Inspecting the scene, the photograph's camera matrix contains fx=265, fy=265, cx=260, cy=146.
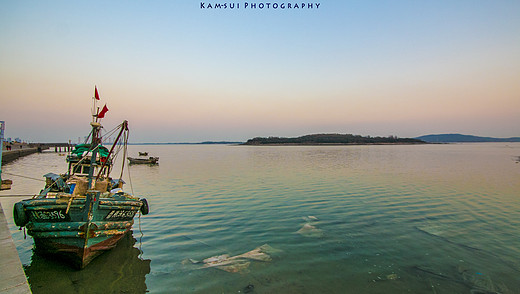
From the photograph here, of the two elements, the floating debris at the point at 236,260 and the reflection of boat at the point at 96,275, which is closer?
the reflection of boat at the point at 96,275

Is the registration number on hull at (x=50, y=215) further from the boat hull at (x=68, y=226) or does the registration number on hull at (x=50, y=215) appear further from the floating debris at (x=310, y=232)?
→ the floating debris at (x=310, y=232)

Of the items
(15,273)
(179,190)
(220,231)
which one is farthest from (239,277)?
(179,190)

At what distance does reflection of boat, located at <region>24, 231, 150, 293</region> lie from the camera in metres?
7.81

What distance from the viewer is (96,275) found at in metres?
8.58

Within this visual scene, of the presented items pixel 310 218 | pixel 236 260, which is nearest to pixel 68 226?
pixel 236 260

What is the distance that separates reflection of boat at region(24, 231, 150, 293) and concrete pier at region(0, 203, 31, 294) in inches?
40.9

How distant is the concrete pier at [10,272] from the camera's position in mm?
6070

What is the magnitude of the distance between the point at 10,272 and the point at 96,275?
2.31 meters

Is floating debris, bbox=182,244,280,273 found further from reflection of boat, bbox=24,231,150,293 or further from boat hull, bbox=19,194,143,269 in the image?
boat hull, bbox=19,194,143,269

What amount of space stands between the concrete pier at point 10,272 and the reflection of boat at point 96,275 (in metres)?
1.04

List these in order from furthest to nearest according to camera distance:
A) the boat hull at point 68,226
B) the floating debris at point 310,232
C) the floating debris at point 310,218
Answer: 1. the floating debris at point 310,218
2. the floating debris at point 310,232
3. the boat hull at point 68,226

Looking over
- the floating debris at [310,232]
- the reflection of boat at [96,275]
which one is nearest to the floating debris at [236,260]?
the reflection of boat at [96,275]

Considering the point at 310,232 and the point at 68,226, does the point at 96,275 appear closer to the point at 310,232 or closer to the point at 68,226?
the point at 68,226

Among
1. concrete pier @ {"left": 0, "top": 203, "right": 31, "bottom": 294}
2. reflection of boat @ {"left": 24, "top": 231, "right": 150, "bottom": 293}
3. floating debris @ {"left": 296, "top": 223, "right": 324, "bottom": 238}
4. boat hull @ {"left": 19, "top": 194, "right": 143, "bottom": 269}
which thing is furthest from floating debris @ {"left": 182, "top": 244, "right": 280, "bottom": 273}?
concrete pier @ {"left": 0, "top": 203, "right": 31, "bottom": 294}
